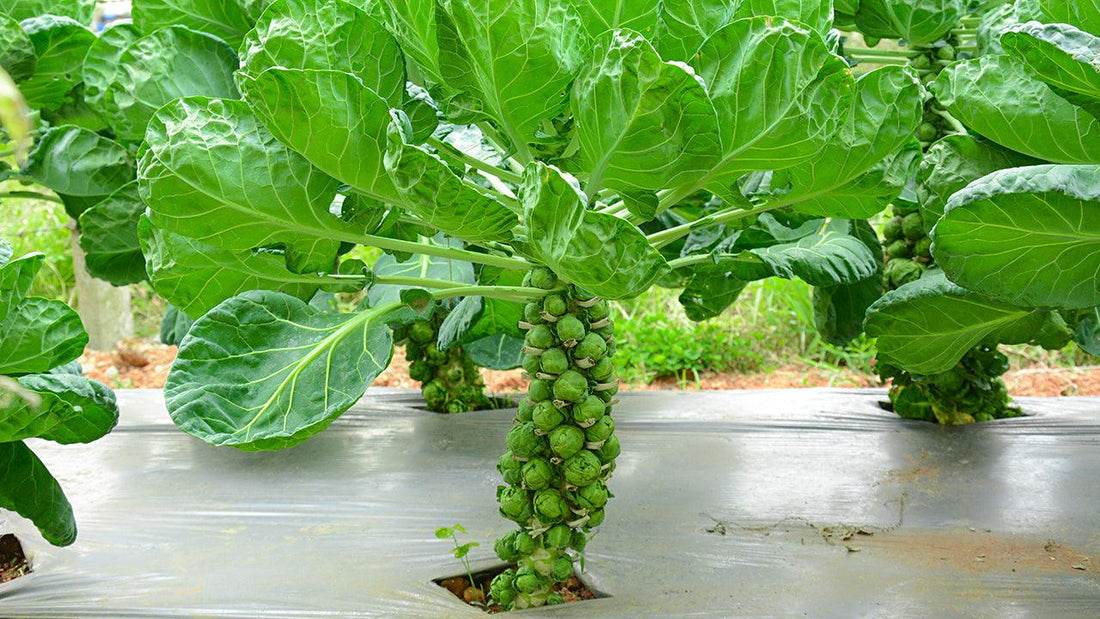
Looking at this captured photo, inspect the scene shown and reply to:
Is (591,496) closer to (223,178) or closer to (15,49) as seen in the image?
(223,178)

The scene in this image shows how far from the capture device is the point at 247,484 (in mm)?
2561

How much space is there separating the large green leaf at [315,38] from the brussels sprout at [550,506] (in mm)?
771

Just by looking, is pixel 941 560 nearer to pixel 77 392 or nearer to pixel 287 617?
pixel 287 617

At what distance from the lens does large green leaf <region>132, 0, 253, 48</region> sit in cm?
204

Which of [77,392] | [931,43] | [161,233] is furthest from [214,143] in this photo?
[931,43]

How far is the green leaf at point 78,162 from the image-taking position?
2445 millimetres

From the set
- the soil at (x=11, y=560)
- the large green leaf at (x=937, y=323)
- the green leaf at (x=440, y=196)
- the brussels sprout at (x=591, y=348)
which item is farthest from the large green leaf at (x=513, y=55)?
the soil at (x=11, y=560)

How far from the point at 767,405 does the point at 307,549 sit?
1.73 meters

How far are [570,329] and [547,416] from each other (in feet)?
0.53

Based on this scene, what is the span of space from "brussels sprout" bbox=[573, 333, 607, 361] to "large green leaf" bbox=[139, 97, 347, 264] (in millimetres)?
457

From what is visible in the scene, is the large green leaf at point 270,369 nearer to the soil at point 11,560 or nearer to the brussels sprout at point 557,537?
the brussels sprout at point 557,537

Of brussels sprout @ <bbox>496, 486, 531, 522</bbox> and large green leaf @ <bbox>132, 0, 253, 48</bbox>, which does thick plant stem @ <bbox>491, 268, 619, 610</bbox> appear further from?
large green leaf @ <bbox>132, 0, 253, 48</bbox>

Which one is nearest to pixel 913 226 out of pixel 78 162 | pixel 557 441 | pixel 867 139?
pixel 867 139

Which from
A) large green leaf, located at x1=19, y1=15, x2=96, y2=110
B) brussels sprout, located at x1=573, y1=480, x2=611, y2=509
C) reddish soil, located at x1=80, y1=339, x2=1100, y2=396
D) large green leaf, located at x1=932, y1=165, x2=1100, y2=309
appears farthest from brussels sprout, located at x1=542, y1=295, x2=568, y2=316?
reddish soil, located at x1=80, y1=339, x2=1100, y2=396
